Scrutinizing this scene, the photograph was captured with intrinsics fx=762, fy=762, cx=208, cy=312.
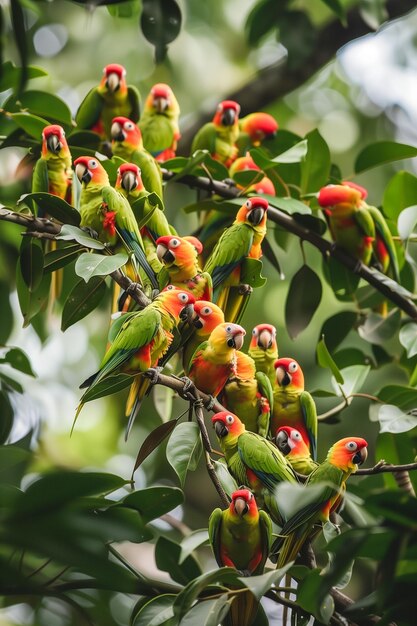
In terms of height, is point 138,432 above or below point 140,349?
below

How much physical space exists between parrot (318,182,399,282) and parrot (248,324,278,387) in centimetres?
42

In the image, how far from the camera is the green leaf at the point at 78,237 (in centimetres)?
149

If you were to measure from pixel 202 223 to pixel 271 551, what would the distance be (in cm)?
107

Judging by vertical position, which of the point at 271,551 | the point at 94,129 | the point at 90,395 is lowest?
the point at 271,551

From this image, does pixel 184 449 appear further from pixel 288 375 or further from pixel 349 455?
pixel 288 375

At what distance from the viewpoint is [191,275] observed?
5.74ft

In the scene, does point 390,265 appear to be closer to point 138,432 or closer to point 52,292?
point 52,292

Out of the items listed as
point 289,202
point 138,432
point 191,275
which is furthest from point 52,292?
point 138,432

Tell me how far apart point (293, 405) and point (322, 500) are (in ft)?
1.33

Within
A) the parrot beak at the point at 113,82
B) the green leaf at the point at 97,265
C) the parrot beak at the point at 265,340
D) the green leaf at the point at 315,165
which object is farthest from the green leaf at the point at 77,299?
the parrot beak at the point at 113,82

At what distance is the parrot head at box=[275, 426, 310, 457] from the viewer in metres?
1.69

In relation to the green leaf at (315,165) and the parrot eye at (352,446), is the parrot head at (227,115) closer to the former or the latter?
the green leaf at (315,165)

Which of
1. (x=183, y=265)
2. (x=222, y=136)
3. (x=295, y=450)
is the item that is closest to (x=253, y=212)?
(x=183, y=265)

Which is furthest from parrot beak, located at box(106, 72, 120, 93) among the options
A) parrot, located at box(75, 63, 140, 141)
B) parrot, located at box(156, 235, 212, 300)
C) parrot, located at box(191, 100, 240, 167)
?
parrot, located at box(156, 235, 212, 300)
